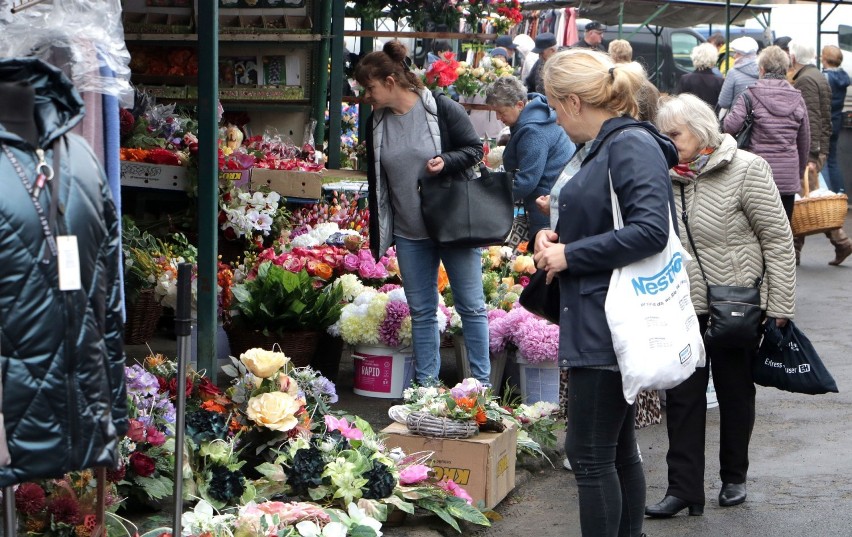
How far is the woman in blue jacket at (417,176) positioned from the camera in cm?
574

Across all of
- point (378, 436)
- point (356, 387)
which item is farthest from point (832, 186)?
point (378, 436)

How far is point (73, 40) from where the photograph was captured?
359 centimetres

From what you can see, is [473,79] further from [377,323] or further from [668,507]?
[668,507]

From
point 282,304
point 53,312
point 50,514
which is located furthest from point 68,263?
point 282,304

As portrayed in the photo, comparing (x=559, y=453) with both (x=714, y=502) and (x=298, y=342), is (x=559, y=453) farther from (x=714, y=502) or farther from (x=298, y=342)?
(x=298, y=342)

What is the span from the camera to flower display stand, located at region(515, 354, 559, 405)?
6234 mm

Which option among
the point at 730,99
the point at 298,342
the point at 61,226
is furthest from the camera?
the point at 730,99

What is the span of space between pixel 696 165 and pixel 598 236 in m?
1.33

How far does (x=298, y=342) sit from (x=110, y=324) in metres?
3.44

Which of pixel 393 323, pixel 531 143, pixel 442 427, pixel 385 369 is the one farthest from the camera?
pixel 531 143

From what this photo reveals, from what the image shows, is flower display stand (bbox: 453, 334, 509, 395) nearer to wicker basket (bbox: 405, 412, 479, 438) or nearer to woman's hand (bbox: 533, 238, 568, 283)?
wicker basket (bbox: 405, 412, 479, 438)

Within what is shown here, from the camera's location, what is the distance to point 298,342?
6367mm

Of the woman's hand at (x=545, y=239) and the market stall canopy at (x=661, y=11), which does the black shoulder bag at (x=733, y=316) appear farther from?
the market stall canopy at (x=661, y=11)

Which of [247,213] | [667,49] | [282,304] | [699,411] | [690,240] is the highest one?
[667,49]
